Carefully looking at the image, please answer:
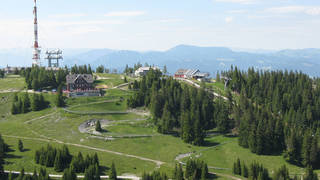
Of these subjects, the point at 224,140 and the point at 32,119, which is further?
the point at 32,119

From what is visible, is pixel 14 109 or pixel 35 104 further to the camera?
pixel 35 104

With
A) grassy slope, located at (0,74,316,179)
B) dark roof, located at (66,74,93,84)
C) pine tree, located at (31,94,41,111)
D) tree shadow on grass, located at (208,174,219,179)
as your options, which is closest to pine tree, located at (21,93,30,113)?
pine tree, located at (31,94,41,111)

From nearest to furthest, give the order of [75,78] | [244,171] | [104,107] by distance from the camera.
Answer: [244,171] < [104,107] < [75,78]

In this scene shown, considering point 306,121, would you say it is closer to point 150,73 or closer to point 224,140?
point 224,140

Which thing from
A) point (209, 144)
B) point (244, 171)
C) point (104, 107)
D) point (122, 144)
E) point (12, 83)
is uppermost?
point (12, 83)

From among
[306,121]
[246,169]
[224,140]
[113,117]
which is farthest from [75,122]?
[306,121]

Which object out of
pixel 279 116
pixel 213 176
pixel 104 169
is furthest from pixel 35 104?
pixel 279 116

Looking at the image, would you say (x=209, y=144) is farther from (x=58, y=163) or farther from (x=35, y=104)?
(x=35, y=104)

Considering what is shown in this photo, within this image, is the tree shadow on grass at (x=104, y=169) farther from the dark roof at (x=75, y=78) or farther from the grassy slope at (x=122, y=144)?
the dark roof at (x=75, y=78)

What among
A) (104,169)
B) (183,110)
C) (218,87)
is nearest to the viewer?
(104,169)
